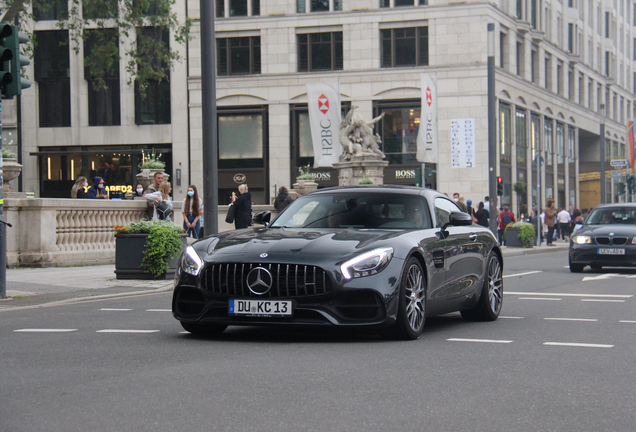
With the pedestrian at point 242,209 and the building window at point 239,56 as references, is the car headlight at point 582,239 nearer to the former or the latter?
the pedestrian at point 242,209

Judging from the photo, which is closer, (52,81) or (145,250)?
(145,250)

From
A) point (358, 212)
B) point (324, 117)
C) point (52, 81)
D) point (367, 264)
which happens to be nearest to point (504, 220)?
point (324, 117)

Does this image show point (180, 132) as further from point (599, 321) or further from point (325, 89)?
point (599, 321)

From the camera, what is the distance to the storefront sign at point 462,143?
4253 centimetres

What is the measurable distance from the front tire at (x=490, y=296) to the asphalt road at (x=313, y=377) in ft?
0.66

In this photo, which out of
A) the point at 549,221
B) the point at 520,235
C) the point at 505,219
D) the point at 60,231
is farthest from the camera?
the point at 549,221

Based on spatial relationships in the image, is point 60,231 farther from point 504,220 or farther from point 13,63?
point 504,220

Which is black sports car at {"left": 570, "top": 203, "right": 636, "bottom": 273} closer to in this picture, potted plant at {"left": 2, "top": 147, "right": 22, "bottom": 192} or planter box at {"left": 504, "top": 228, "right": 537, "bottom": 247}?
potted plant at {"left": 2, "top": 147, "right": 22, "bottom": 192}

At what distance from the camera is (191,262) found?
25.9 ft

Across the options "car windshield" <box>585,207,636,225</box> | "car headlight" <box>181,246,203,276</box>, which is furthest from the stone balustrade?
"car headlight" <box>181,246,203,276</box>

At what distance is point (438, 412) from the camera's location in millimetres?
5008

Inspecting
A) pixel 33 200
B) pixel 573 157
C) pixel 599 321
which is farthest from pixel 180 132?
pixel 599 321

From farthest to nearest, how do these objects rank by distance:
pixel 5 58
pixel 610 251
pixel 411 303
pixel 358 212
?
1. pixel 610 251
2. pixel 5 58
3. pixel 358 212
4. pixel 411 303

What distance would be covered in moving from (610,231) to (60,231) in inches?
441
